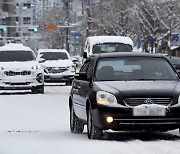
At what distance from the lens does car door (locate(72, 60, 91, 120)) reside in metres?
13.1

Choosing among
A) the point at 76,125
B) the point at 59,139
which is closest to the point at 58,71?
the point at 76,125

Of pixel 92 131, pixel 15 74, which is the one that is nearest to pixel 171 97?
pixel 92 131

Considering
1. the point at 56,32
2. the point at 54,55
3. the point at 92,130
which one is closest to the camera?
the point at 92,130

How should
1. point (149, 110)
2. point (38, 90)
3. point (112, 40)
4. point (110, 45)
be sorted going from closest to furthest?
point (149, 110), point (38, 90), point (110, 45), point (112, 40)

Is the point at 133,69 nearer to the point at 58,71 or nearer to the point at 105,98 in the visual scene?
the point at 105,98

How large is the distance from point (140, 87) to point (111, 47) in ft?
72.2

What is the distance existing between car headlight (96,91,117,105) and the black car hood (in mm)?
77

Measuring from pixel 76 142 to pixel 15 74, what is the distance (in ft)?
51.2

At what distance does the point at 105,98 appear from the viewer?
1213cm

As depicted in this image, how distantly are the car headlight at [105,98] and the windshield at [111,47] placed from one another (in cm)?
2155

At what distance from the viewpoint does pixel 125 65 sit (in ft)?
43.8

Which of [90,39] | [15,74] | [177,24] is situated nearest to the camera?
[15,74]

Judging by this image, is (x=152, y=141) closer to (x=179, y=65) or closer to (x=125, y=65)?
(x=125, y=65)

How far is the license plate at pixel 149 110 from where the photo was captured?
11.9m
